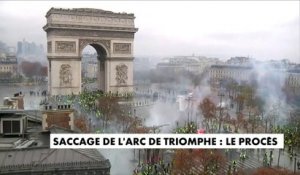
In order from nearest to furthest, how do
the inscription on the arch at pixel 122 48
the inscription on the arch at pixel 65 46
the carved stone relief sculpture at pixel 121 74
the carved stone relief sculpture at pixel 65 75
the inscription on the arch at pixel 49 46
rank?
1. the inscription on the arch at pixel 65 46
2. the inscription on the arch at pixel 49 46
3. the carved stone relief sculpture at pixel 65 75
4. the inscription on the arch at pixel 122 48
5. the carved stone relief sculpture at pixel 121 74

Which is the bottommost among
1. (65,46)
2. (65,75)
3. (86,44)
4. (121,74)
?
(65,75)

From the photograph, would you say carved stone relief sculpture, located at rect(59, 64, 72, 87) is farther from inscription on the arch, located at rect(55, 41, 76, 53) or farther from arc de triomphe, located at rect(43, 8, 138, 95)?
inscription on the arch, located at rect(55, 41, 76, 53)

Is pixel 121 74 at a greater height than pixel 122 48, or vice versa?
pixel 122 48

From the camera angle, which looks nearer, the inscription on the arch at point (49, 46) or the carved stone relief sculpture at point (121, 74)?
the inscription on the arch at point (49, 46)

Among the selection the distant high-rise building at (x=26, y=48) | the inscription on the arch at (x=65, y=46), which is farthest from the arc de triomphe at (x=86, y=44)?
the distant high-rise building at (x=26, y=48)

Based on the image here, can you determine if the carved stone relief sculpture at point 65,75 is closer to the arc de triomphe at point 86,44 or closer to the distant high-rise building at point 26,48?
the arc de triomphe at point 86,44

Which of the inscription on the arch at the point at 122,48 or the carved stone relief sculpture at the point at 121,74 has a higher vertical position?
the inscription on the arch at the point at 122,48

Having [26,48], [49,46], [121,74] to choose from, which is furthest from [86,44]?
[26,48]

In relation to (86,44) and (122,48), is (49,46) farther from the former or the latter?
(122,48)
